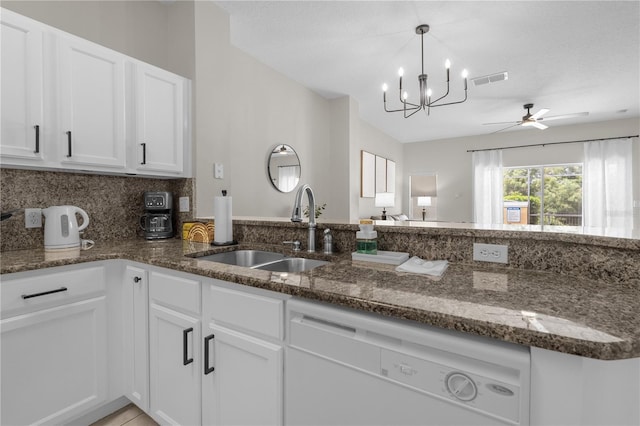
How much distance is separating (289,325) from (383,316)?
323 mm

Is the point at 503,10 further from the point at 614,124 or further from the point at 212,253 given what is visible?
the point at 614,124

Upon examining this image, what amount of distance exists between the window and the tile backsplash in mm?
6875

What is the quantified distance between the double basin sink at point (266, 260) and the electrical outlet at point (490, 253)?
69 cm

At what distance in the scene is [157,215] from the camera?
7.18 feet

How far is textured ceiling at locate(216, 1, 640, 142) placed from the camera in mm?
2531

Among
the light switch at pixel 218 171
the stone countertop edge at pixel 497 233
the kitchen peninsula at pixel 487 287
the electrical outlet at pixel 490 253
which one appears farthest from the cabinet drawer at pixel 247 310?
the light switch at pixel 218 171

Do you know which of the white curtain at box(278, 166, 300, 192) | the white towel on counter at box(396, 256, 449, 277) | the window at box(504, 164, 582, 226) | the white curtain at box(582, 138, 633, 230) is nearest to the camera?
the white towel on counter at box(396, 256, 449, 277)

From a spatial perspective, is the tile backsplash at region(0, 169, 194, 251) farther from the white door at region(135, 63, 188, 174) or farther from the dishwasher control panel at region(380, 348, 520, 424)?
the dishwasher control panel at region(380, 348, 520, 424)

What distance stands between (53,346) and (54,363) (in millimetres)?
79

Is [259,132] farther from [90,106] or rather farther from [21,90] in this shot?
[21,90]

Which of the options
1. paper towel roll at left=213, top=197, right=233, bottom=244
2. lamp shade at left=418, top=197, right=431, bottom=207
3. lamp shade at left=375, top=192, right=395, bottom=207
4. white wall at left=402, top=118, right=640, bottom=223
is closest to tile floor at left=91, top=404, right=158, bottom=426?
paper towel roll at left=213, top=197, right=233, bottom=244

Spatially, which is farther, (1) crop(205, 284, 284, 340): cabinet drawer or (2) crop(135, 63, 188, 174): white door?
(2) crop(135, 63, 188, 174): white door

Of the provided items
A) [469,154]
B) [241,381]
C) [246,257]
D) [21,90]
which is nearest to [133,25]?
[21,90]

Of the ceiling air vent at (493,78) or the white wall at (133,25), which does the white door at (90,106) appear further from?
the ceiling air vent at (493,78)
